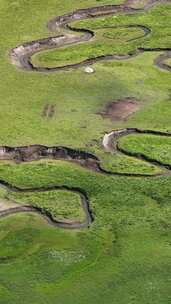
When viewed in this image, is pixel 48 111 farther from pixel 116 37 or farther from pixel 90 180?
pixel 116 37

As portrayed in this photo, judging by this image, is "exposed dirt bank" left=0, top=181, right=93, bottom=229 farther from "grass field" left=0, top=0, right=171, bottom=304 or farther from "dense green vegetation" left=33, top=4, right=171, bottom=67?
"dense green vegetation" left=33, top=4, right=171, bottom=67

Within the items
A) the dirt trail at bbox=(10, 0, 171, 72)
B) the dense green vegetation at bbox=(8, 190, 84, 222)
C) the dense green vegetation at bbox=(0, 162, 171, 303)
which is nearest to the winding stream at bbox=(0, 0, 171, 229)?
the dirt trail at bbox=(10, 0, 171, 72)

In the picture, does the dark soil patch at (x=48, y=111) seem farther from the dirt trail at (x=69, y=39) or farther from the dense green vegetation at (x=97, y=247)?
the dense green vegetation at (x=97, y=247)

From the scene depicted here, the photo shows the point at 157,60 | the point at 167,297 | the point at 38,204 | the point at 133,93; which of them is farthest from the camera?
the point at 157,60

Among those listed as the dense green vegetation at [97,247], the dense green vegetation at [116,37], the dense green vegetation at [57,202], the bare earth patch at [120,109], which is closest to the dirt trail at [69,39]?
the dense green vegetation at [116,37]

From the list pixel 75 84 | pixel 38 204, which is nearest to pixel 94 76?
pixel 75 84

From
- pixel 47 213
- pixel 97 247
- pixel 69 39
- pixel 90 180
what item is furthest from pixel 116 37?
pixel 97 247

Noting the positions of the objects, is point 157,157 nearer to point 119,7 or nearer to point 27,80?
point 27,80
